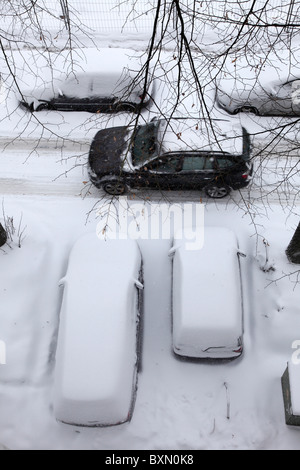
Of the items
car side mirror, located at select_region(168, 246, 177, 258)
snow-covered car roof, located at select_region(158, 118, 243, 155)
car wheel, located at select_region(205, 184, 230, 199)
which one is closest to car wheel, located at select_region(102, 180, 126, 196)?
snow-covered car roof, located at select_region(158, 118, 243, 155)

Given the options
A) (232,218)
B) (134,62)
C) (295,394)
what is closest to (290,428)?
(295,394)

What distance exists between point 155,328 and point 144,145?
4.17 meters

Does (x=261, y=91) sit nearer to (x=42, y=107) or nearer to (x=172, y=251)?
(x=172, y=251)

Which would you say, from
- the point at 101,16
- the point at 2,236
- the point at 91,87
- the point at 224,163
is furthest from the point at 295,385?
the point at 101,16

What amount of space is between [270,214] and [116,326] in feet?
15.5

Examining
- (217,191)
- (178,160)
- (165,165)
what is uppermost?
(178,160)

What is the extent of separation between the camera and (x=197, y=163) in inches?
344

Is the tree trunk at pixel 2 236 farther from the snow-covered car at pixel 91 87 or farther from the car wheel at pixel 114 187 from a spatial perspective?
the snow-covered car at pixel 91 87

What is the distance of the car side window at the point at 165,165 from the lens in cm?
867

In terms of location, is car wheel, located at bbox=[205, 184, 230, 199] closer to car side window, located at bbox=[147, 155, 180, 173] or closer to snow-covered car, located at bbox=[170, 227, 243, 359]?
car side window, located at bbox=[147, 155, 180, 173]

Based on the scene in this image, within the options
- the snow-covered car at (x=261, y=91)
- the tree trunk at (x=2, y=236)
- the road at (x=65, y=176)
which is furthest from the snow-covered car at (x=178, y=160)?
the tree trunk at (x=2, y=236)

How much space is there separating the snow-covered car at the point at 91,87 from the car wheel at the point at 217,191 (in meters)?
3.12

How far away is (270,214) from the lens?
9.08 metres

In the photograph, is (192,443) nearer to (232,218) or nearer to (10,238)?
(232,218)
